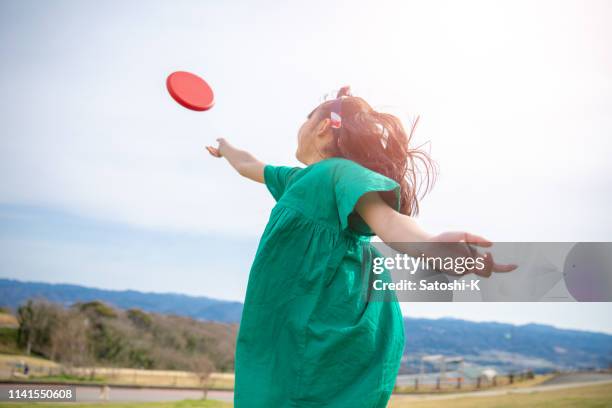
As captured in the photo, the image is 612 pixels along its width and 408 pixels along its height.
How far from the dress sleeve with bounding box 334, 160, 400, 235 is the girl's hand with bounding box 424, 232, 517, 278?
176mm

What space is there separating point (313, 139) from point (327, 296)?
0.42 meters

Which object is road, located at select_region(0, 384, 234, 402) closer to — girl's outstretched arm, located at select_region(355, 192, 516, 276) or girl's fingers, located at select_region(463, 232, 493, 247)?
girl's outstretched arm, located at select_region(355, 192, 516, 276)

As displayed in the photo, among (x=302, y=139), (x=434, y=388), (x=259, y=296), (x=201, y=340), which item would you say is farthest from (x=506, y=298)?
(x=201, y=340)

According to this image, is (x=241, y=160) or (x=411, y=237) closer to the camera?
(x=411, y=237)

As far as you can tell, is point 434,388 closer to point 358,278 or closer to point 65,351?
point 65,351

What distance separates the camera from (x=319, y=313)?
1021 millimetres

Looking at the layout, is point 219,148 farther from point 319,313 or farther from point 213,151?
point 319,313

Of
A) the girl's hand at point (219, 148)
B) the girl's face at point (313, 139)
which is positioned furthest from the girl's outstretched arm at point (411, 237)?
the girl's hand at point (219, 148)

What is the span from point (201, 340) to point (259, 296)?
1303 centimetres

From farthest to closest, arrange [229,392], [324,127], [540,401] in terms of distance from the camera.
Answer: [229,392] < [540,401] < [324,127]

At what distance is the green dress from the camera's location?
99 cm

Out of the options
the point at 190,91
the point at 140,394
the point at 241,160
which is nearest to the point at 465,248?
the point at 241,160

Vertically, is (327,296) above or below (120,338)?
above

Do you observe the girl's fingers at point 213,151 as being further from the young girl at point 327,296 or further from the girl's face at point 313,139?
the young girl at point 327,296
